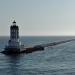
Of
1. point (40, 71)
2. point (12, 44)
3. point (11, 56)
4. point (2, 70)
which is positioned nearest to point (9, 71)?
point (2, 70)

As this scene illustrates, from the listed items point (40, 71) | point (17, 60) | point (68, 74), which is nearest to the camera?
point (68, 74)

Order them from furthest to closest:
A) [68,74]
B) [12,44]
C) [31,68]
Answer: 1. [12,44]
2. [31,68]
3. [68,74]

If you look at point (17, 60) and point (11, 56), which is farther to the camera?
point (11, 56)

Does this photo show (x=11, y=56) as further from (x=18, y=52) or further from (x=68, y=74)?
(x=68, y=74)

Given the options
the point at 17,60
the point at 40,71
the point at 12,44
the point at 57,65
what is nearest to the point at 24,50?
the point at 12,44
